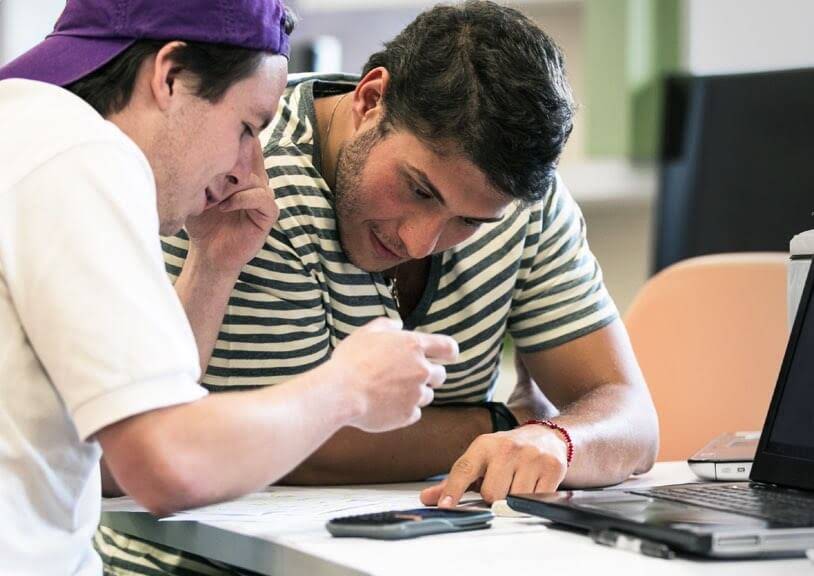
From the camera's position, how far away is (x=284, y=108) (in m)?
1.65

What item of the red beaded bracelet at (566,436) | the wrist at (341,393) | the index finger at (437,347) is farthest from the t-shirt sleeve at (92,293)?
the red beaded bracelet at (566,436)

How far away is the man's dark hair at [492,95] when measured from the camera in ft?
4.58

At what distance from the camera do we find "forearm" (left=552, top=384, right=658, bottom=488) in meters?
1.44

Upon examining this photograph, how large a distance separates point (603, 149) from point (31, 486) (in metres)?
2.67

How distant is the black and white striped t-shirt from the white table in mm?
280

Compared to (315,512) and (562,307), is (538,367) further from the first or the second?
(315,512)

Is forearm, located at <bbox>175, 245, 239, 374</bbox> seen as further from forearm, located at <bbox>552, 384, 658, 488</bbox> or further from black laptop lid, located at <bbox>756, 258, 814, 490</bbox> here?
black laptop lid, located at <bbox>756, 258, 814, 490</bbox>

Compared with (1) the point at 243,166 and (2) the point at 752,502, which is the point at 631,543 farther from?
(1) the point at 243,166

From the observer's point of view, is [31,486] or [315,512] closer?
[31,486]

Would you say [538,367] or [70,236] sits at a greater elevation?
[70,236]

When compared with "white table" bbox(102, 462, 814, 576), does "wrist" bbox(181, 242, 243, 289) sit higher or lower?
higher

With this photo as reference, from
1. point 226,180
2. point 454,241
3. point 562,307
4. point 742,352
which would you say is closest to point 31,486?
point 226,180

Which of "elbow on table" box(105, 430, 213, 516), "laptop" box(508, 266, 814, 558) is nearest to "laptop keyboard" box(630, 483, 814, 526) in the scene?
"laptop" box(508, 266, 814, 558)

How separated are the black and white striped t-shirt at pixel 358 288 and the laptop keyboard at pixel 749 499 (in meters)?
0.49
